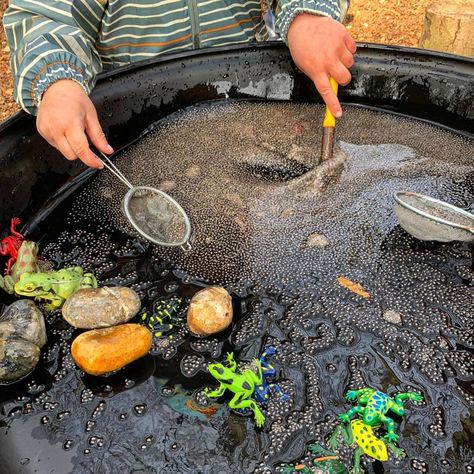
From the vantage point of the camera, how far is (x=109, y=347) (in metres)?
0.86

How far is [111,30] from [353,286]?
93 cm

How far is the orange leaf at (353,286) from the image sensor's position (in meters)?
0.99

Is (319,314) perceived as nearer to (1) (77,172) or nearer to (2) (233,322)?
(2) (233,322)

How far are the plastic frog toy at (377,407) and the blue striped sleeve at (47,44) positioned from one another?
852mm

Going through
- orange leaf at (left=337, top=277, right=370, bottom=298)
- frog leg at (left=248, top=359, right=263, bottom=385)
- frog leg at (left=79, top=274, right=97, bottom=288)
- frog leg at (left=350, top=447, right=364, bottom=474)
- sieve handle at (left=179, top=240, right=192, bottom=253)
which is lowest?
frog leg at (left=350, top=447, right=364, bottom=474)

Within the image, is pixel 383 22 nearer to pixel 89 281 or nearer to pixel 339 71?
pixel 339 71

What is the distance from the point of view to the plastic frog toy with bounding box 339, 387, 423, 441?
0.79 m

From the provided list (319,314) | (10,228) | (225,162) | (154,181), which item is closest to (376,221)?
(319,314)

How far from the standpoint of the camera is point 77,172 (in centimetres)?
128

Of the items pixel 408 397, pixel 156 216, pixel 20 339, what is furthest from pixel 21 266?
pixel 408 397

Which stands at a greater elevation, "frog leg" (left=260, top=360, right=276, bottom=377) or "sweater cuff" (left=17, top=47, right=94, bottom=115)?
"sweater cuff" (left=17, top=47, right=94, bottom=115)

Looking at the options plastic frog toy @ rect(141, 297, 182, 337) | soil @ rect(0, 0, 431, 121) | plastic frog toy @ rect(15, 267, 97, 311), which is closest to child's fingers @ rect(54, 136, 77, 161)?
plastic frog toy @ rect(15, 267, 97, 311)

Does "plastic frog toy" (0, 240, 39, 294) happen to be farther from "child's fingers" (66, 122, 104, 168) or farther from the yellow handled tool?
the yellow handled tool

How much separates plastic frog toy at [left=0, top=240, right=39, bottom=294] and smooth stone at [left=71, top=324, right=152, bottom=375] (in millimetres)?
204
